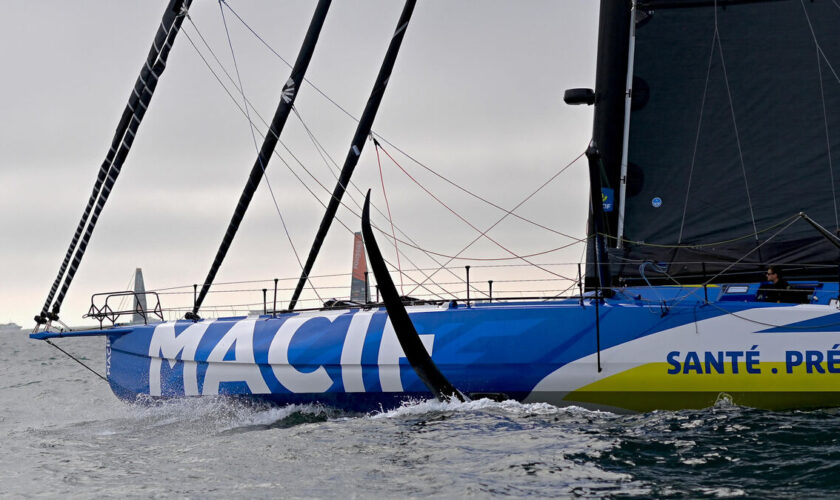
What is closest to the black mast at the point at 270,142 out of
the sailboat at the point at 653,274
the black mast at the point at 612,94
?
the sailboat at the point at 653,274

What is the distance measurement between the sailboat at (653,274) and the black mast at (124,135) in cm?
299

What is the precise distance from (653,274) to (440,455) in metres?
5.20

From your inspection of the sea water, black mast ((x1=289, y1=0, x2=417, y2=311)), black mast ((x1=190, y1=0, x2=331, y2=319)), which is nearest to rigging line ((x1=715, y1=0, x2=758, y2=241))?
the sea water

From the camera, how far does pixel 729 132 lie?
1256 cm

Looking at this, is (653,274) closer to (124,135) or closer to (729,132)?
(729,132)

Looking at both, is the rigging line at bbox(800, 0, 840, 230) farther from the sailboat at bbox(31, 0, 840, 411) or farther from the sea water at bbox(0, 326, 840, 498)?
the sea water at bbox(0, 326, 840, 498)

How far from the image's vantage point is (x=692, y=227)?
12.5 m

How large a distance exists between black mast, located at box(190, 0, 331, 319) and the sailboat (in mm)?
1594

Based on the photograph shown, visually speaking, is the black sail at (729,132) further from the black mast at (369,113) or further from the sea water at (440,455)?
the black mast at (369,113)

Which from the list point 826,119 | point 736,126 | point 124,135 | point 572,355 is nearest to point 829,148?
point 826,119

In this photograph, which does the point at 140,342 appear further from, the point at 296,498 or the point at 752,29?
the point at 752,29

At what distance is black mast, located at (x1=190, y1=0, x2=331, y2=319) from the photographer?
14695 millimetres

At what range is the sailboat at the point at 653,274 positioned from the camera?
10398mm


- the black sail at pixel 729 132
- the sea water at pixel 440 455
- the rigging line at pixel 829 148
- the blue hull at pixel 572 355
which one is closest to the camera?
the sea water at pixel 440 455
